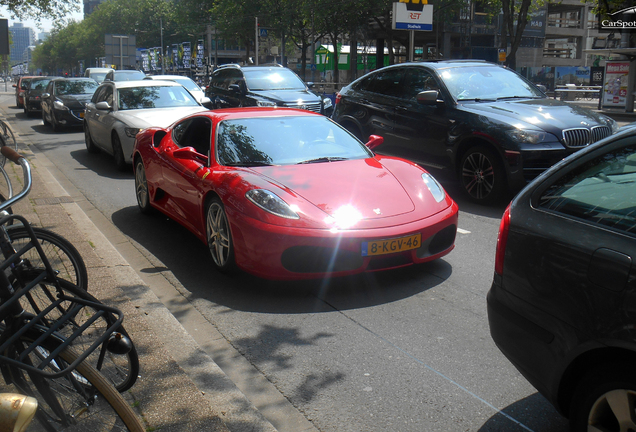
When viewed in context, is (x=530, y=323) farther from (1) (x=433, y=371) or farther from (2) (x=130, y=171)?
(2) (x=130, y=171)

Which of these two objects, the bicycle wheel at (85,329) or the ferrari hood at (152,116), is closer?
the bicycle wheel at (85,329)

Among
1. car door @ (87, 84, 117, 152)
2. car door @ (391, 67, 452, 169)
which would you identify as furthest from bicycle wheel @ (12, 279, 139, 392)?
car door @ (87, 84, 117, 152)

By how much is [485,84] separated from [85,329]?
7.57 metres

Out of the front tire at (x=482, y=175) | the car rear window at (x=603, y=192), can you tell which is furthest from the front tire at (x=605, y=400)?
the front tire at (x=482, y=175)

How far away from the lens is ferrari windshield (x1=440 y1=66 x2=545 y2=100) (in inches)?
339

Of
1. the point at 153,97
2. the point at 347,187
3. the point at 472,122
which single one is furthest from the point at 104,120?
the point at 347,187

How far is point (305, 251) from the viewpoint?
467 centimetres

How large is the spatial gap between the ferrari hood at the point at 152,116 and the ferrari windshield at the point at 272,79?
17.8 feet

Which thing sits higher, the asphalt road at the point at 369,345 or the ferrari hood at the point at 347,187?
the ferrari hood at the point at 347,187

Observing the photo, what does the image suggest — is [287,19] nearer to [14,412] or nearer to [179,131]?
[179,131]

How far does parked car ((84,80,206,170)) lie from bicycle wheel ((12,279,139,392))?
818 cm

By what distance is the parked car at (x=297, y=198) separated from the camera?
15.4 ft

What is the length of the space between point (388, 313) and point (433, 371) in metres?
0.90

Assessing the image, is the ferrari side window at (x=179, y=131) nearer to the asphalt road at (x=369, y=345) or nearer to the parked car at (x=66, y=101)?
the asphalt road at (x=369, y=345)
